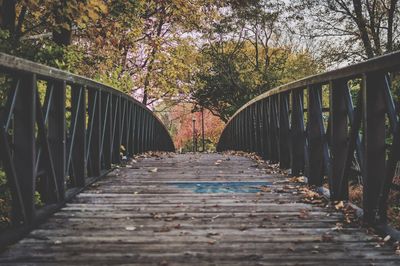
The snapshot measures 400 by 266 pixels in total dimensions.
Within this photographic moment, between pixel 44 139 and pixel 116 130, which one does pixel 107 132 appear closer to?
pixel 116 130

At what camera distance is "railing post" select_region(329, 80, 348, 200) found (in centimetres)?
455

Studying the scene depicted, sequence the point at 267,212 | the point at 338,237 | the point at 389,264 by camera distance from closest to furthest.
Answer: the point at 389,264 → the point at 338,237 → the point at 267,212

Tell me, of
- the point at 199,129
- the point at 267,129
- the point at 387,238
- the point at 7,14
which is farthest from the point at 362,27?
the point at 199,129

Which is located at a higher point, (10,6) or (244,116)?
(10,6)

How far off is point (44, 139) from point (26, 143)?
378 mm

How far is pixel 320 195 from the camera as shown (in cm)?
490

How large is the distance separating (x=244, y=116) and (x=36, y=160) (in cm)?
941

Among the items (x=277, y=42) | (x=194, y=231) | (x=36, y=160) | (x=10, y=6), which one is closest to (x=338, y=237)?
(x=194, y=231)

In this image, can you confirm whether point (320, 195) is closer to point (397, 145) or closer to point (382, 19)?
point (397, 145)

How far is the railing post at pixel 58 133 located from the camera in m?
4.37

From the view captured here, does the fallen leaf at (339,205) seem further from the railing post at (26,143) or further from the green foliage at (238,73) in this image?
the green foliage at (238,73)

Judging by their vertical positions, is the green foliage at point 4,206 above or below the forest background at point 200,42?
below

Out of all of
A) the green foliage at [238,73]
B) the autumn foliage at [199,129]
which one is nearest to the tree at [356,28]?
the green foliage at [238,73]

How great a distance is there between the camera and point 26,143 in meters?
3.55
